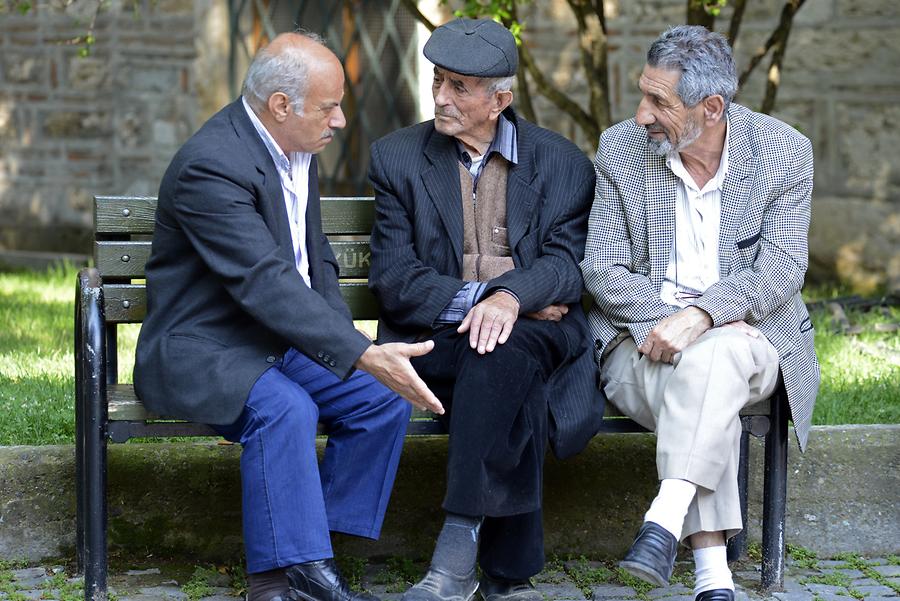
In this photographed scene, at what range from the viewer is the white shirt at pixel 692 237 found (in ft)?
13.1

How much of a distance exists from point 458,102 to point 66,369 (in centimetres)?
227

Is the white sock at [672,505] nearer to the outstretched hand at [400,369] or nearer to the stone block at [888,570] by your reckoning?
the outstretched hand at [400,369]

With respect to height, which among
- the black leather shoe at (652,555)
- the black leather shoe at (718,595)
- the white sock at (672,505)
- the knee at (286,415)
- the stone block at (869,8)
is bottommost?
the black leather shoe at (718,595)

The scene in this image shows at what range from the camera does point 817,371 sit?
13.1 feet

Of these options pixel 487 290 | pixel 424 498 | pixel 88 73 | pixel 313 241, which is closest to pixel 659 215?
pixel 487 290

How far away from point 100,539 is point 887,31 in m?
5.60

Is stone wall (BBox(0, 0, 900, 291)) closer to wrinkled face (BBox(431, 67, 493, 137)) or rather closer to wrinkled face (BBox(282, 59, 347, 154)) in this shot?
wrinkled face (BBox(431, 67, 493, 137))

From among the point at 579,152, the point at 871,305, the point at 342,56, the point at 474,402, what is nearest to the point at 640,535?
the point at 474,402

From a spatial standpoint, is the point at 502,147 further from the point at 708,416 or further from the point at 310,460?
the point at 310,460

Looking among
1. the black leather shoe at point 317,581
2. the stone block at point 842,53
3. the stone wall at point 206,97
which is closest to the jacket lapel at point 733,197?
the black leather shoe at point 317,581

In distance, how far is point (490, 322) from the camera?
3.73 metres

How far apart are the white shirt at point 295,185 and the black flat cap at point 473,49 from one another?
19.0 inches

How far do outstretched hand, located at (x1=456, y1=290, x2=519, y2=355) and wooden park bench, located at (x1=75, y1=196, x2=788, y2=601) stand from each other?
276mm

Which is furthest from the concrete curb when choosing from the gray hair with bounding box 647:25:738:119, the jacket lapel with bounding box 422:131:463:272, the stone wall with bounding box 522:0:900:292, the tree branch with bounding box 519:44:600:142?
the stone wall with bounding box 522:0:900:292
